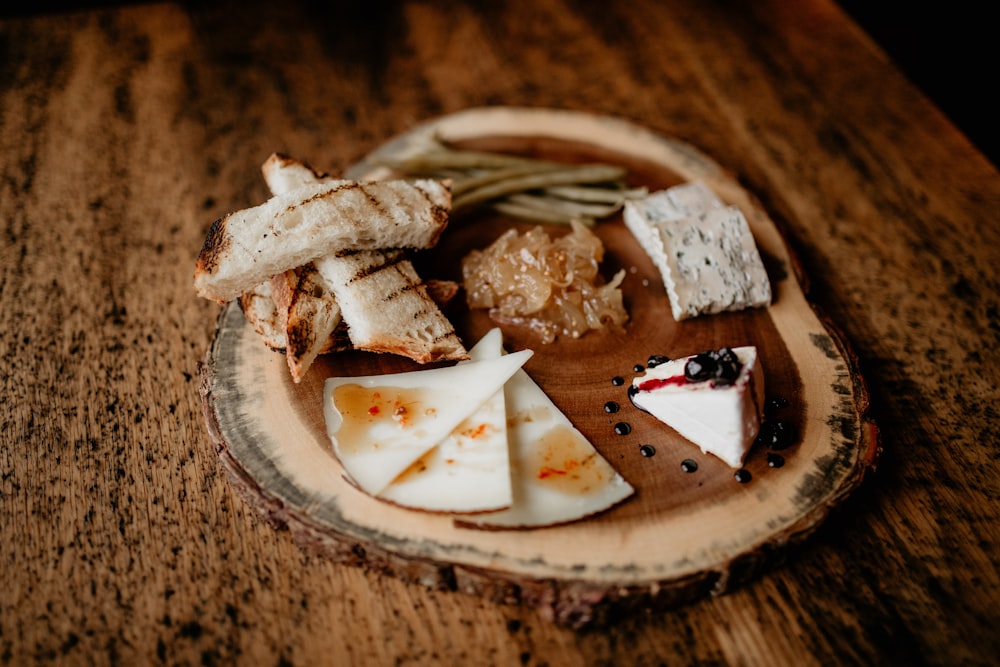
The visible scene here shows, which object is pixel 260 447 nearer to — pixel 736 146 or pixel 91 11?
pixel 736 146

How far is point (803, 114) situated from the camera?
15.4 feet

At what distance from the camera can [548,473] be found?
99.8 inches

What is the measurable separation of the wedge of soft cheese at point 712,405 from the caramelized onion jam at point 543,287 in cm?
44

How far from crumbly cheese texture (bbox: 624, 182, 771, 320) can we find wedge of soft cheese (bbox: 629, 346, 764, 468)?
0.45 metres

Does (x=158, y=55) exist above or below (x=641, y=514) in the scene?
below

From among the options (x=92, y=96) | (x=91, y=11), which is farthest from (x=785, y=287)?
(x=91, y=11)

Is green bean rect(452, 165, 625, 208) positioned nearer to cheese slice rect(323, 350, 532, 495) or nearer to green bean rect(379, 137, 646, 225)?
green bean rect(379, 137, 646, 225)

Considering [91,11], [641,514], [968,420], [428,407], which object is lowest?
[91,11]

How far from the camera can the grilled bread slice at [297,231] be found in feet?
8.94

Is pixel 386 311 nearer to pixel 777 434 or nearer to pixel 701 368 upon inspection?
pixel 701 368

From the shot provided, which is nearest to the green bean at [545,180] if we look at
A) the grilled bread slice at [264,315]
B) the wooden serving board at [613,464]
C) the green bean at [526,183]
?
the green bean at [526,183]

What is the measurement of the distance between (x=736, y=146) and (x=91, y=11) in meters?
4.71

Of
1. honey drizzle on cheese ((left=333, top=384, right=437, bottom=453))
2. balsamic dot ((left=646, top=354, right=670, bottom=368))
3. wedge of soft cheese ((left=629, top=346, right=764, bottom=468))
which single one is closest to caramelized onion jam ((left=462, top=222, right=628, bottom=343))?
balsamic dot ((left=646, top=354, right=670, bottom=368))

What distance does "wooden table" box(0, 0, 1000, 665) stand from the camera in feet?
7.93
